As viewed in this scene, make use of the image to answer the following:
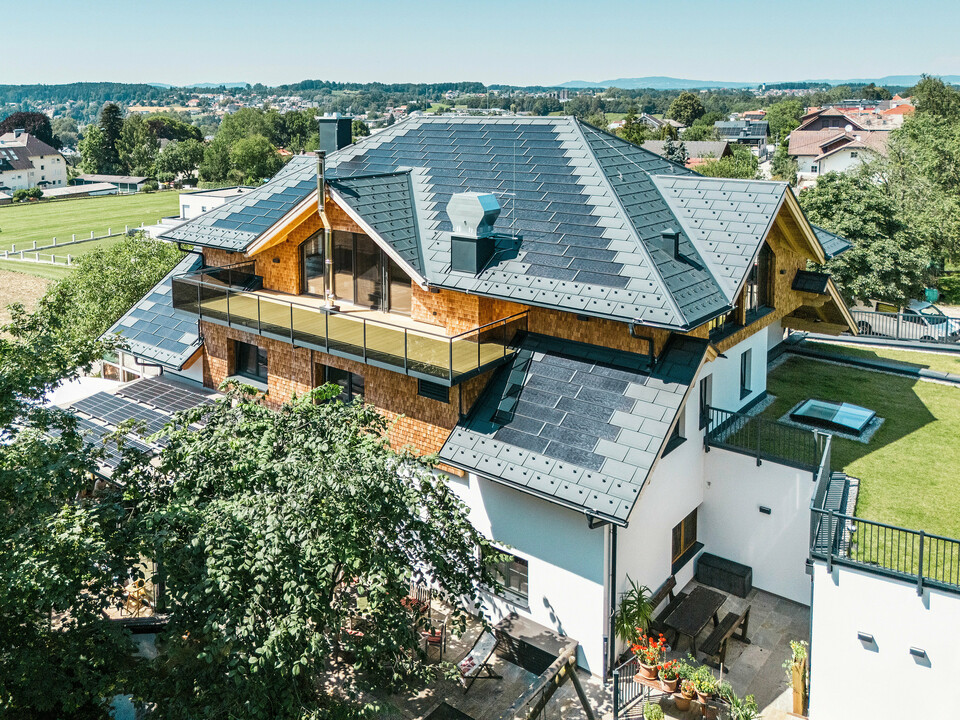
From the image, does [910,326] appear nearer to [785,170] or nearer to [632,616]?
[632,616]

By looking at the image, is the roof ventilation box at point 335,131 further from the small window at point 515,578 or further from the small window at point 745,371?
the small window at point 515,578

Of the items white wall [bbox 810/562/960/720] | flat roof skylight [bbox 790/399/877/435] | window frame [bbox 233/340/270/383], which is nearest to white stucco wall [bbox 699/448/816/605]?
flat roof skylight [bbox 790/399/877/435]

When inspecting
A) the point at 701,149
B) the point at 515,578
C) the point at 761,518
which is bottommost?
the point at 515,578

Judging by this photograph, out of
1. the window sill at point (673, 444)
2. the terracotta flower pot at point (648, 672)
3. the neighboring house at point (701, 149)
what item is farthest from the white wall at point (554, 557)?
the neighboring house at point (701, 149)

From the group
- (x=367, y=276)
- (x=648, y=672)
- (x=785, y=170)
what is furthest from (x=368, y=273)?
(x=785, y=170)

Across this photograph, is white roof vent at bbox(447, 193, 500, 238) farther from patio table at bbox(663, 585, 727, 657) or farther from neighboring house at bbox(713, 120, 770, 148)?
neighboring house at bbox(713, 120, 770, 148)

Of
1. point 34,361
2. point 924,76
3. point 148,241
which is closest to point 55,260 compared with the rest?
point 148,241

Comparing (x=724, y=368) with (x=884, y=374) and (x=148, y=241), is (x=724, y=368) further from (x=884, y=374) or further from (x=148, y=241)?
(x=148, y=241)
